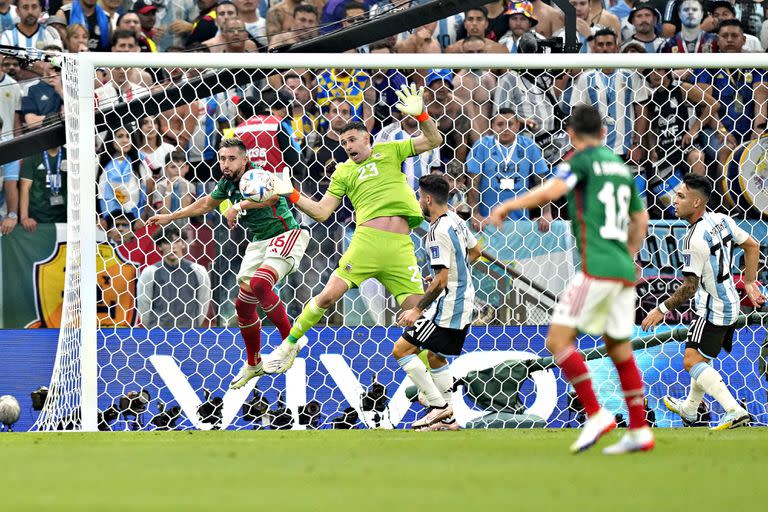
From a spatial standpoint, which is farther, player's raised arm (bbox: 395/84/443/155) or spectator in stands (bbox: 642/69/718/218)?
spectator in stands (bbox: 642/69/718/218)

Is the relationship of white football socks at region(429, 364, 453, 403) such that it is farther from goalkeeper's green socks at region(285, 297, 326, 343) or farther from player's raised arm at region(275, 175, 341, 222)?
player's raised arm at region(275, 175, 341, 222)

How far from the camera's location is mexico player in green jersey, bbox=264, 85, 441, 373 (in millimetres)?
8625

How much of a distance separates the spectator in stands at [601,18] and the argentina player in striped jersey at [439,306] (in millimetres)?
4578

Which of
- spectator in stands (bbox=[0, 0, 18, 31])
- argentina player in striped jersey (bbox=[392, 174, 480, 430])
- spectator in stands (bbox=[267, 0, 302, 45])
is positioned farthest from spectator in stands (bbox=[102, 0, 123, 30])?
argentina player in striped jersey (bbox=[392, 174, 480, 430])

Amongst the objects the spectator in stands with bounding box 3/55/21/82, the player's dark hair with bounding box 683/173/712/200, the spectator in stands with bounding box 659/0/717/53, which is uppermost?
the spectator in stands with bounding box 3/55/21/82

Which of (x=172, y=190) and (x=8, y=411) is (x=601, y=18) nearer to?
(x=172, y=190)

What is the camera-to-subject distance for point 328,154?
33.9 feet

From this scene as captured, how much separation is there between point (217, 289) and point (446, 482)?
5255 millimetres

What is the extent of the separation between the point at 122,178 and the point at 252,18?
3.03 metres

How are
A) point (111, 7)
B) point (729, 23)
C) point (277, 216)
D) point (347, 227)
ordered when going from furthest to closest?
point (111, 7) < point (729, 23) < point (347, 227) < point (277, 216)

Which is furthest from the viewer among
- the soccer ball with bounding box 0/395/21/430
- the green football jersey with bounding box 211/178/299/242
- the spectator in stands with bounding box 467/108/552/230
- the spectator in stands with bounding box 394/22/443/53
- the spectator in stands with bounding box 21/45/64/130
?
the spectator in stands with bounding box 394/22/443/53

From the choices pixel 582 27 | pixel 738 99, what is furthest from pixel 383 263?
pixel 582 27

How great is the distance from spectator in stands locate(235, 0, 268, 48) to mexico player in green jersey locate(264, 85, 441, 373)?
3.74 meters

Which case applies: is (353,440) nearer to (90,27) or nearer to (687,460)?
(687,460)
